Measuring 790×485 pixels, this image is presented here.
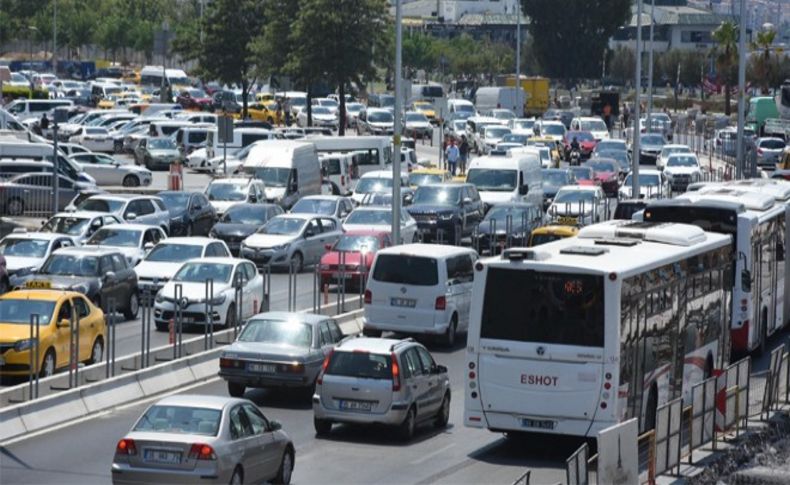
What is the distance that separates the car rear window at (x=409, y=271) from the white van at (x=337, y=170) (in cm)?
2759

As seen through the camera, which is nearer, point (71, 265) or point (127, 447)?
point (127, 447)

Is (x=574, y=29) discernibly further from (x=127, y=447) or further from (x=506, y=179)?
(x=127, y=447)

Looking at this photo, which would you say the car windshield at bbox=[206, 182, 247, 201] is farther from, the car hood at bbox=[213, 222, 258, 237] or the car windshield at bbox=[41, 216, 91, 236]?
the car windshield at bbox=[41, 216, 91, 236]

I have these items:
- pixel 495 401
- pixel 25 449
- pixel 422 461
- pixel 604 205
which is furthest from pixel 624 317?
pixel 604 205

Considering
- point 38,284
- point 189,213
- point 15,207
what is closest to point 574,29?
point 15,207

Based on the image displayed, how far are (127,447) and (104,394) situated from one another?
7480mm

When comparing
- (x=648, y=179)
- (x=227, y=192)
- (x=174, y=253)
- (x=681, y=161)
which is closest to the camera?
(x=174, y=253)

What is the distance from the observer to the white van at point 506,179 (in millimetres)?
51219

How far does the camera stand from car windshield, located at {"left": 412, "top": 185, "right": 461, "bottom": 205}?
47.8 m

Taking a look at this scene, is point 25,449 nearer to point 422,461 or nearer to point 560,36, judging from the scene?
point 422,461

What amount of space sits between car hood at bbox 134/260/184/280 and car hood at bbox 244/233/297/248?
5.82m

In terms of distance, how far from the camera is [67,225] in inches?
1614

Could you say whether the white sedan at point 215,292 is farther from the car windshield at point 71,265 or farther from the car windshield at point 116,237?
the car windshield at point 116,237

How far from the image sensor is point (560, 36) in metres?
130
